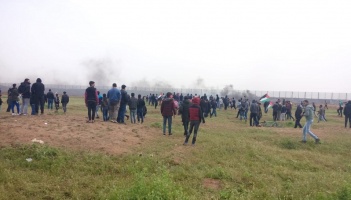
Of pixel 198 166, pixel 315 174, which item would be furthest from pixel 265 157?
pixel 198 166

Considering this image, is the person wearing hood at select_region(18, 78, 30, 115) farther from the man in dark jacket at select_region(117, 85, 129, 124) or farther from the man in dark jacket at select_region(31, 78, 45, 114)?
the man in dark jacket at select_region(117, 85, 129, 124)

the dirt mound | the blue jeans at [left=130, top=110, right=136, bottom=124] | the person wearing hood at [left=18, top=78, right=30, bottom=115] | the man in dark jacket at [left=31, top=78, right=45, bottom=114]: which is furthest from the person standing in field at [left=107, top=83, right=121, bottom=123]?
the person wearing hood at [left=18, top=78, right=30, bottom=115]

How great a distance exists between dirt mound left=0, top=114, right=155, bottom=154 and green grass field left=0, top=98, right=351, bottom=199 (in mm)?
435

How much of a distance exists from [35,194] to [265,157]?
739 centimetres

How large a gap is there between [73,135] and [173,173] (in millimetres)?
3850

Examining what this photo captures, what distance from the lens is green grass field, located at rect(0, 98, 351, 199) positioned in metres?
5.91

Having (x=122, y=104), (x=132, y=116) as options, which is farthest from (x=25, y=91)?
(x=132, y=116)

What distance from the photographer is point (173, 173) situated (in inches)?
301

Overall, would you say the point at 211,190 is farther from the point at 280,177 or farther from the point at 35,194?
the point at 35,194

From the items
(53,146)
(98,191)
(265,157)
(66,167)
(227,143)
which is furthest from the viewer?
(227,143)

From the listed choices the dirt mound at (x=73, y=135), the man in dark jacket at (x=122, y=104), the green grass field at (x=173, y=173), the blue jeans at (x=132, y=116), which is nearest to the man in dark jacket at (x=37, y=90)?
the dirt mound at (x=73, y=135)

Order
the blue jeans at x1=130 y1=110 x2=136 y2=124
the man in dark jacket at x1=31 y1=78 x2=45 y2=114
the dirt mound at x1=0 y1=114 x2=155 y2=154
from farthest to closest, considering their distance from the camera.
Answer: the blue jeans at x1=130 y1=110 x2=136 y2=124 → the man in dark jacket at x1=31 y1=78 x2=45 y2=114 → the dirt mound at x1=0 y1=114 x2=155 y2=154

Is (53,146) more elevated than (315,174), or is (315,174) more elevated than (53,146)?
(53,146)

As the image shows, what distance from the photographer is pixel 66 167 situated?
7297 mm
